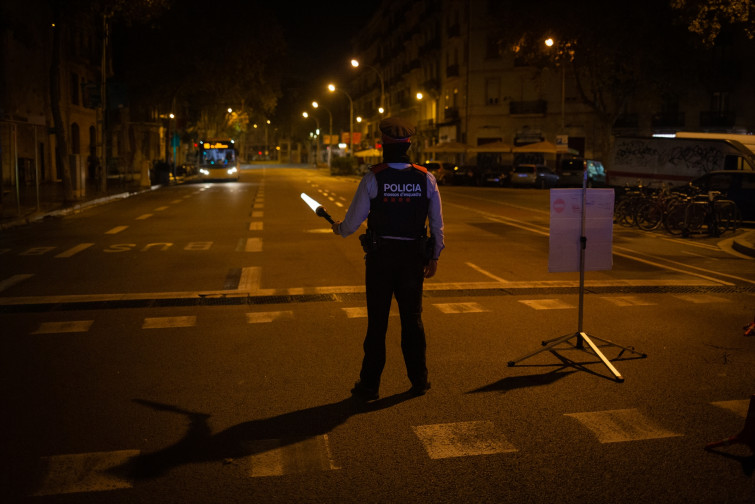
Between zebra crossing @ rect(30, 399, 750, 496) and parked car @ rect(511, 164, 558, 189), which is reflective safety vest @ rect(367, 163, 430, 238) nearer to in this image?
zebra crossing @ rect(30, 399, 750, 496)

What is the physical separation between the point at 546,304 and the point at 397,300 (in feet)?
14.0

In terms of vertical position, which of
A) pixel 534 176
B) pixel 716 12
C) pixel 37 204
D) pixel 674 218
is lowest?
pixel 37 204

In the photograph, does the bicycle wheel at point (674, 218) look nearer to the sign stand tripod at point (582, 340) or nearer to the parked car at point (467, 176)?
the sign stand tripod at point (582, 340)

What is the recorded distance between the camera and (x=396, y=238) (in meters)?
5.54

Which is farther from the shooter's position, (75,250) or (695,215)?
(695,215)

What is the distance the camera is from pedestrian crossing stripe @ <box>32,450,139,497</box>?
4.16 metres

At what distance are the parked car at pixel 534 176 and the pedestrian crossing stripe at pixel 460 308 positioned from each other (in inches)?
1475

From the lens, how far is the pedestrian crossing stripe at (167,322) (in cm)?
819

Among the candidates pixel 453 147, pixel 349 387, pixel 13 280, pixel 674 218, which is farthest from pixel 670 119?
pixel 349 387

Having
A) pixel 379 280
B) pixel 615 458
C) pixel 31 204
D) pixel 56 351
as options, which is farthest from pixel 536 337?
pixel 31 204

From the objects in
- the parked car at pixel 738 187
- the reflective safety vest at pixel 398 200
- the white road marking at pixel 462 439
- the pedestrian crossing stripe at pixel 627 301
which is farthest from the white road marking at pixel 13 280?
the parked car at pixel 738 187

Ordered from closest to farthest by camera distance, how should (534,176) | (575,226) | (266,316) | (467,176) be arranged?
(575,226) < (266,316) < (534,176) < (467,176)

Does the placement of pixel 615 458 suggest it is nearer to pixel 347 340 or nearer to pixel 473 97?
pixel 347 340

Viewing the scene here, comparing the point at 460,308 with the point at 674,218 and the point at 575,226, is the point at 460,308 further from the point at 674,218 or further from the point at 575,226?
the point at 674,218
